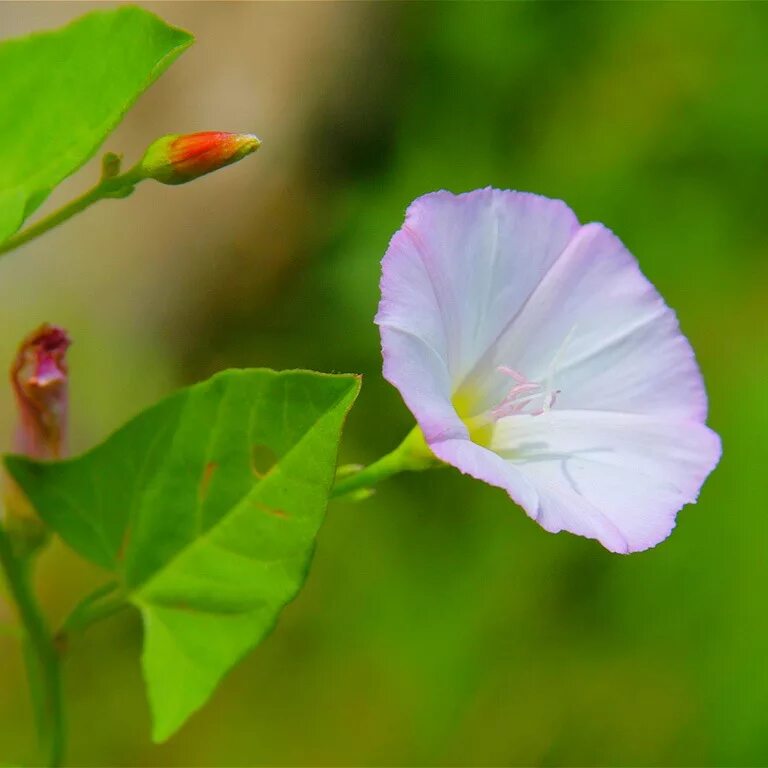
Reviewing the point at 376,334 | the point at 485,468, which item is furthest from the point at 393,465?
the point at 376,334

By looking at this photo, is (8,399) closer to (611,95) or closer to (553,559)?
(553,559)

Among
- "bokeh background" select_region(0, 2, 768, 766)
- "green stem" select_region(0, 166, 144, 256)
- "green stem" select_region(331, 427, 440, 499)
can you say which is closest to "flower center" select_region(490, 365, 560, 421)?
"green stem" select_region(331, 427, 440, 499)

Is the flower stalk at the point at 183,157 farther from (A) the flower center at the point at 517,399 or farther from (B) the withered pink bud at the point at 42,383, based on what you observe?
(A) the flower center at the point at 517,399

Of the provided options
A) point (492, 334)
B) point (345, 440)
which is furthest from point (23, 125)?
point (345, 440)

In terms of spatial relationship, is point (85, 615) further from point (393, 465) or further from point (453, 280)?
point (453, 280)

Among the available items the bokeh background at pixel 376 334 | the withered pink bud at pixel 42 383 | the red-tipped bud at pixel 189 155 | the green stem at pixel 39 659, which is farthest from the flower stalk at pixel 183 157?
the bokeh background at pixel 376 334

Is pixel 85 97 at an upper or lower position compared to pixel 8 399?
upper

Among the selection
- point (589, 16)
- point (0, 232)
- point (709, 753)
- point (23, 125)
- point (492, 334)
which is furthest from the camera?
point (589, 16)
